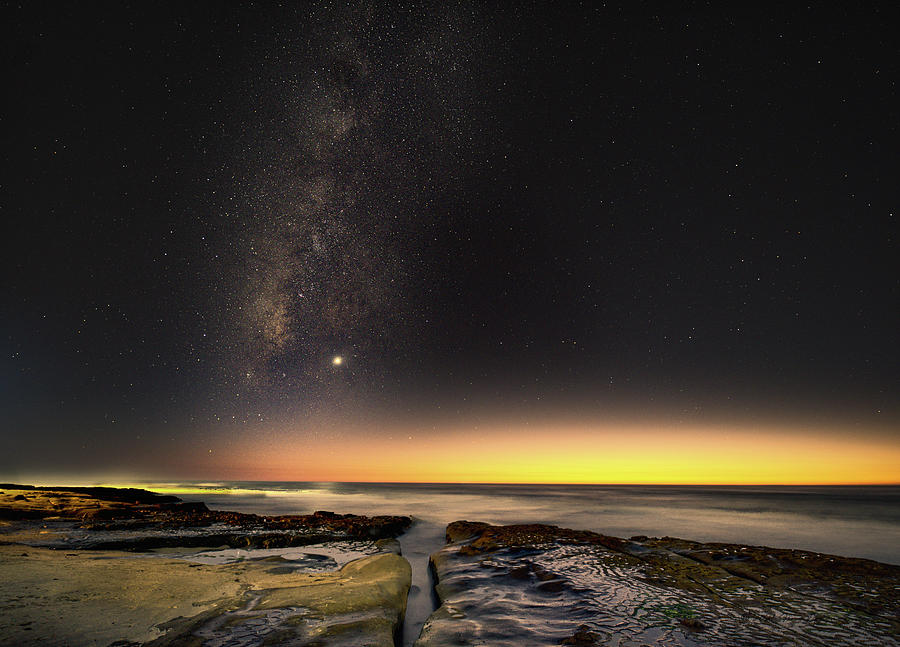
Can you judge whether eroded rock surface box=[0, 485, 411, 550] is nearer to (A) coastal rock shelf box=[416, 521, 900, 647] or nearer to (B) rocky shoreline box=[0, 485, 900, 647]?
(B) rocky shoreline box=[0, 485, 900, 647]

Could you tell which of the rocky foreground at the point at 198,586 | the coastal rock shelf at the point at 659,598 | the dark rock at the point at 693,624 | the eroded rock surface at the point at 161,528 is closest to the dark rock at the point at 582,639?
the coastal rock shelf at the point at 659,598

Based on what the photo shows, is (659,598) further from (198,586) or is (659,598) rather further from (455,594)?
(198,586)

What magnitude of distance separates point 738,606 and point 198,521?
1355 cm

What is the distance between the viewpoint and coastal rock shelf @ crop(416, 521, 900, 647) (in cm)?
440

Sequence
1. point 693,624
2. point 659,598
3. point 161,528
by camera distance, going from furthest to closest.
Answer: point 161,528, point 659,598, point 693,624

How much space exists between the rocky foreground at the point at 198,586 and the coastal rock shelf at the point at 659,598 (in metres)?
1.07

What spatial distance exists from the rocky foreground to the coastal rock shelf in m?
1.07

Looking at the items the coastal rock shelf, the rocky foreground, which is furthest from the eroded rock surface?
the coastal rock shelf

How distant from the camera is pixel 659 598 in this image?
5.57 metres

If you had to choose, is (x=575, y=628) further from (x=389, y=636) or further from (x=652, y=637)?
(x=389, y=636)

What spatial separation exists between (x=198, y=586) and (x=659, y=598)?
6.10 metres

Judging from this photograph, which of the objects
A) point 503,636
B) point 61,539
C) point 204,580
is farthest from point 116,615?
point 61,539

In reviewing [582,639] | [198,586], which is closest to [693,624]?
[582,639]

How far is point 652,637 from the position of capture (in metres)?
4.38
